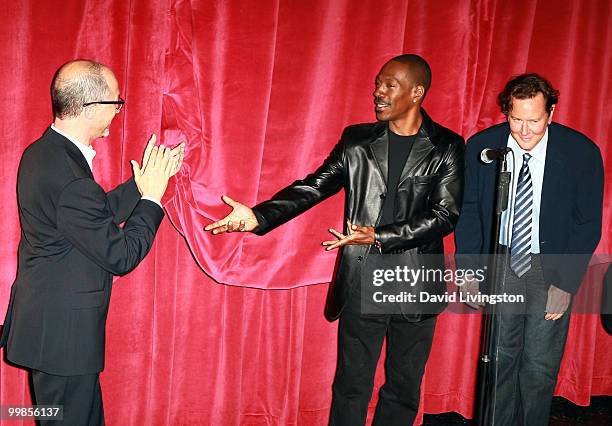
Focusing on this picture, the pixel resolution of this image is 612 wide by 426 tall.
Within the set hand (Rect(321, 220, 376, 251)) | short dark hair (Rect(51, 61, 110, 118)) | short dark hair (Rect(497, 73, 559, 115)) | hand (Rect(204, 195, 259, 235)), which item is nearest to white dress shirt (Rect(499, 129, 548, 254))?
short dark hair (Rect(497, 73, 559, 115))

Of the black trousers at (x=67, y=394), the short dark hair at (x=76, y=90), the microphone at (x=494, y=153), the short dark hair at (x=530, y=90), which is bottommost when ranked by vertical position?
the black trousers at (x=67, y=394)

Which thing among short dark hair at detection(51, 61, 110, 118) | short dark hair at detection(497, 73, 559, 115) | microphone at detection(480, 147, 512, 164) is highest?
short dark hair at detection(497, 73, 559, 115)

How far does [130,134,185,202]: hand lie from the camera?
215 cm

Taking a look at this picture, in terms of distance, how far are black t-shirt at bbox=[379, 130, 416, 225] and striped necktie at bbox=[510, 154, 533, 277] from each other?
48 cm

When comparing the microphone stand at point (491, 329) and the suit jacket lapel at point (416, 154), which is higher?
the suit jacket lapel at point (416, 154)

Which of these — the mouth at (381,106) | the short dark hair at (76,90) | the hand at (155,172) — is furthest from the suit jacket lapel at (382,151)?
the short dark hair at (76,90)

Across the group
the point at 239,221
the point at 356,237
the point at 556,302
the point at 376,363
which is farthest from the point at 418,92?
the point at 376,363

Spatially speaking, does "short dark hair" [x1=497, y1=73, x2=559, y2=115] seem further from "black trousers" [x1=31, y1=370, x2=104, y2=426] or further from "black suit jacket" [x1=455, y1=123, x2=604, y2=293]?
"black trousers" [x1=31, y1=370, x2=104, y2=426]

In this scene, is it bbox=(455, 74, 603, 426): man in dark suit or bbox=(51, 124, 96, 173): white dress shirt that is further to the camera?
bbox=(455, 74, 603, 426): man in dark suit

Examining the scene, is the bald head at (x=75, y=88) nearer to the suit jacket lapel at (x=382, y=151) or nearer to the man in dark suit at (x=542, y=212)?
the suit jacket lapel at (x=382, y=151)

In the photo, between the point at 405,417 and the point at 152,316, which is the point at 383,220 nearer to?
the point at 405,417

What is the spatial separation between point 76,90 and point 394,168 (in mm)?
1168

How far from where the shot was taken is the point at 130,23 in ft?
8.23

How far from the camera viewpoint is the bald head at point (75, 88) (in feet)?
6.51
